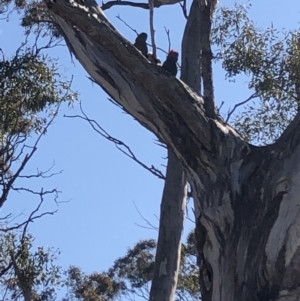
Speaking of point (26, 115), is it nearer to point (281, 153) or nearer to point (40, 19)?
point (40, 19)

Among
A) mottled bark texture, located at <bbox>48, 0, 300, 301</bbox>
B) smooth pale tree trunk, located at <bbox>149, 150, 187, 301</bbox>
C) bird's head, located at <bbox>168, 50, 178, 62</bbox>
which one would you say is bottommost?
mottled bark texture, located at <bbox>48, 0, 300, 301</bbox>

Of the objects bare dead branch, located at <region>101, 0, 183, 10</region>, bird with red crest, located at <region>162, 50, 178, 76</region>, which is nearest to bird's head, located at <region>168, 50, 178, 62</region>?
bird with red crest, located at <region>162, 50, 178, 76</region>

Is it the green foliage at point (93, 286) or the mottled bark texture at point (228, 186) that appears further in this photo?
the green foliage at point (93, 286)

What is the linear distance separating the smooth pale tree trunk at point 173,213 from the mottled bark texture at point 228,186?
1.35 metres

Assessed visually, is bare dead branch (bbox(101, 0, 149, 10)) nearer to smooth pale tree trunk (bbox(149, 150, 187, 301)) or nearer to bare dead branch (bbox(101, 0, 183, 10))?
bare dead branch (bbox(101, 0, 183, 10))

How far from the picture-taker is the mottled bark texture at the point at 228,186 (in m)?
3.79

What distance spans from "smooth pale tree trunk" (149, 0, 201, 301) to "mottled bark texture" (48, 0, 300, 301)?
53.2 inches

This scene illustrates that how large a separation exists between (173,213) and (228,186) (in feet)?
7.11

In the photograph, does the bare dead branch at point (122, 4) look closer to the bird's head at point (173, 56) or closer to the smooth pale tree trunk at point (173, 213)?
the smooth pale tree trunk at point (173, 213)

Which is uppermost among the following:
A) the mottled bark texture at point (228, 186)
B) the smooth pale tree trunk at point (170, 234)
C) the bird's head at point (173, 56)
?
the bird's head at point (173, 56)

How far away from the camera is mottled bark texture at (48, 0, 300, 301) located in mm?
3785

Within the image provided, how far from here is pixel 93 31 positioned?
165 inches

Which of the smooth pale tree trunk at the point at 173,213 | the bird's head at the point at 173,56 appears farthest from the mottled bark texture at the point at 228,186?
the smooth pale tree trunk at the point at 173,213

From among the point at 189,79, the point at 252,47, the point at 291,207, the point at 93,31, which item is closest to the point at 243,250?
the point at 291,207
